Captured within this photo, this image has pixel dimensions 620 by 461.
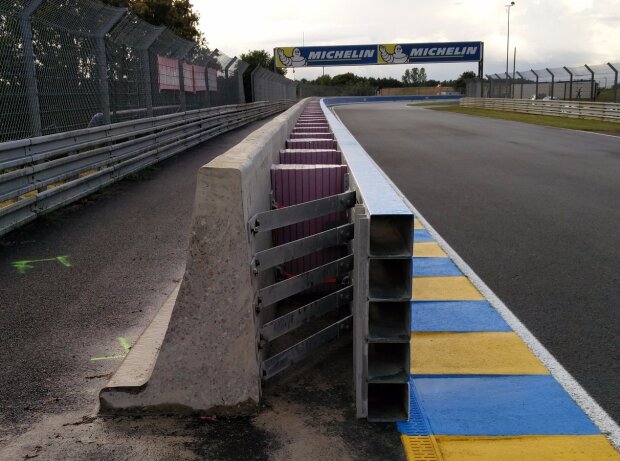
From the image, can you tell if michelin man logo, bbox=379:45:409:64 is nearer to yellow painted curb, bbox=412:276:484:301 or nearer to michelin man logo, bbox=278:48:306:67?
michelin man logo, bbox=278:48:306:67

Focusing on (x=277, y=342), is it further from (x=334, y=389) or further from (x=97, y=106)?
(x=97, y=106)

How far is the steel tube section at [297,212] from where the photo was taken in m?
3.76

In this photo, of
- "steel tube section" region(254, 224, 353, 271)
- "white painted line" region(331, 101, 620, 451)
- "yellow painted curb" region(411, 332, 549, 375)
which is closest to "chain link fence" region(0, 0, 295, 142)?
"steel tube section" region(254, 224, 353, 271)

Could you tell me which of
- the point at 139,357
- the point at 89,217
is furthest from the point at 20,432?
the point at 89,217

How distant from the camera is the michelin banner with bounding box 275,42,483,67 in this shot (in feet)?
257

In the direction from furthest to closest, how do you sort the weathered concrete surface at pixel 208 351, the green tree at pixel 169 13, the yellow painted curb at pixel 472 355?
the green tree at pixel 169 13, the yellow painted curb at pixel 472 355, the weathered concrete surface at pixel 208 351

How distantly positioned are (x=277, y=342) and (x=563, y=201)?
22.3ft

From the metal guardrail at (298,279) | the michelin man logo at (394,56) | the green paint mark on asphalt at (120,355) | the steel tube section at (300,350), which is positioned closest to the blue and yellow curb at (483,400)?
the steel tube section at (300,350)

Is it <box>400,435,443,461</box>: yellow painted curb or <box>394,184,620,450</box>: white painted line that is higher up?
<box>400,435,443,461</box>: yellow painted curb

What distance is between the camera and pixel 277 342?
4570 mm

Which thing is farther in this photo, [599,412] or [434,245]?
[434,245]

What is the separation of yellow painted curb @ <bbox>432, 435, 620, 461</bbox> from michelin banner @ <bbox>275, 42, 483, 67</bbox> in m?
78.8

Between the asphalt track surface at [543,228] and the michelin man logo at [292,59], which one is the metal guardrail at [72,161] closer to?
the asphalt track surface at [543,228]

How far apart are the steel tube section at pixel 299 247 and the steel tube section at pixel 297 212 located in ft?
0.41
